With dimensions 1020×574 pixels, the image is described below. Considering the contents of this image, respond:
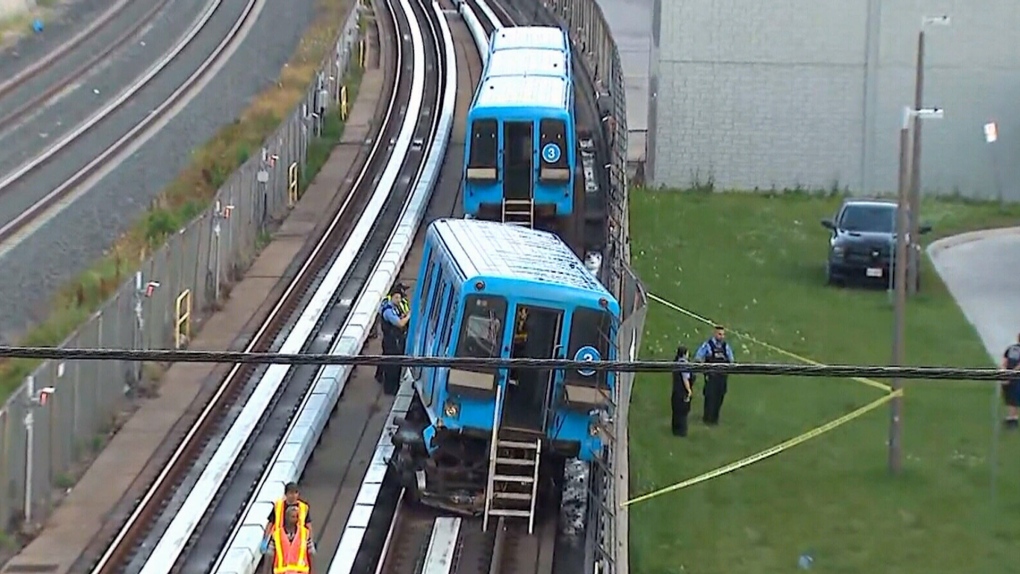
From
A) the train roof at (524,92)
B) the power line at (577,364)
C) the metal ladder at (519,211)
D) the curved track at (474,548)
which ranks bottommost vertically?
the curved track at (474,548)

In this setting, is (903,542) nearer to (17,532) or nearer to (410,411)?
(410,411)

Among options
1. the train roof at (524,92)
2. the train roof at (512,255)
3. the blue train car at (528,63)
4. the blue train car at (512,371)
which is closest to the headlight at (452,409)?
the blue train car at (512,371)

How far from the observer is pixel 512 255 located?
17969 millimetres

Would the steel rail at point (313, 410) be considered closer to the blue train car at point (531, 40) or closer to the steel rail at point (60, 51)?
the blue train car at point (531, 40)

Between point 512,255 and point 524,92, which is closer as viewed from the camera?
point 512,255

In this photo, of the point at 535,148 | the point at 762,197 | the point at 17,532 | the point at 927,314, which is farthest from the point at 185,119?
the point at 17,532

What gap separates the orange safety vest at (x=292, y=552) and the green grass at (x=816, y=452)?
439 cm

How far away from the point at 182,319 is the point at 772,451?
8.07 metres

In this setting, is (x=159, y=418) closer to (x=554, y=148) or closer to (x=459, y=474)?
(x=459, y=474)

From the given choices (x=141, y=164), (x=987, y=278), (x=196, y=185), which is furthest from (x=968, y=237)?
(x=141, y=164)

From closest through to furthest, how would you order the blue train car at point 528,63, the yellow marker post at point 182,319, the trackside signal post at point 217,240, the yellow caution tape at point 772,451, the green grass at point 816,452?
the green grass at point 816,452
the yellow caution tape at point 772,451
the yellow marker post at point 182,319
the trackside signal post at point 217,240
the blue train car at point 528,63

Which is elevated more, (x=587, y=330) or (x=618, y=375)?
(x=587, y=330)

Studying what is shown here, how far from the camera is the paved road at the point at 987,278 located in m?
27.3

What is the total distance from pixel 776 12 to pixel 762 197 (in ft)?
15.1
